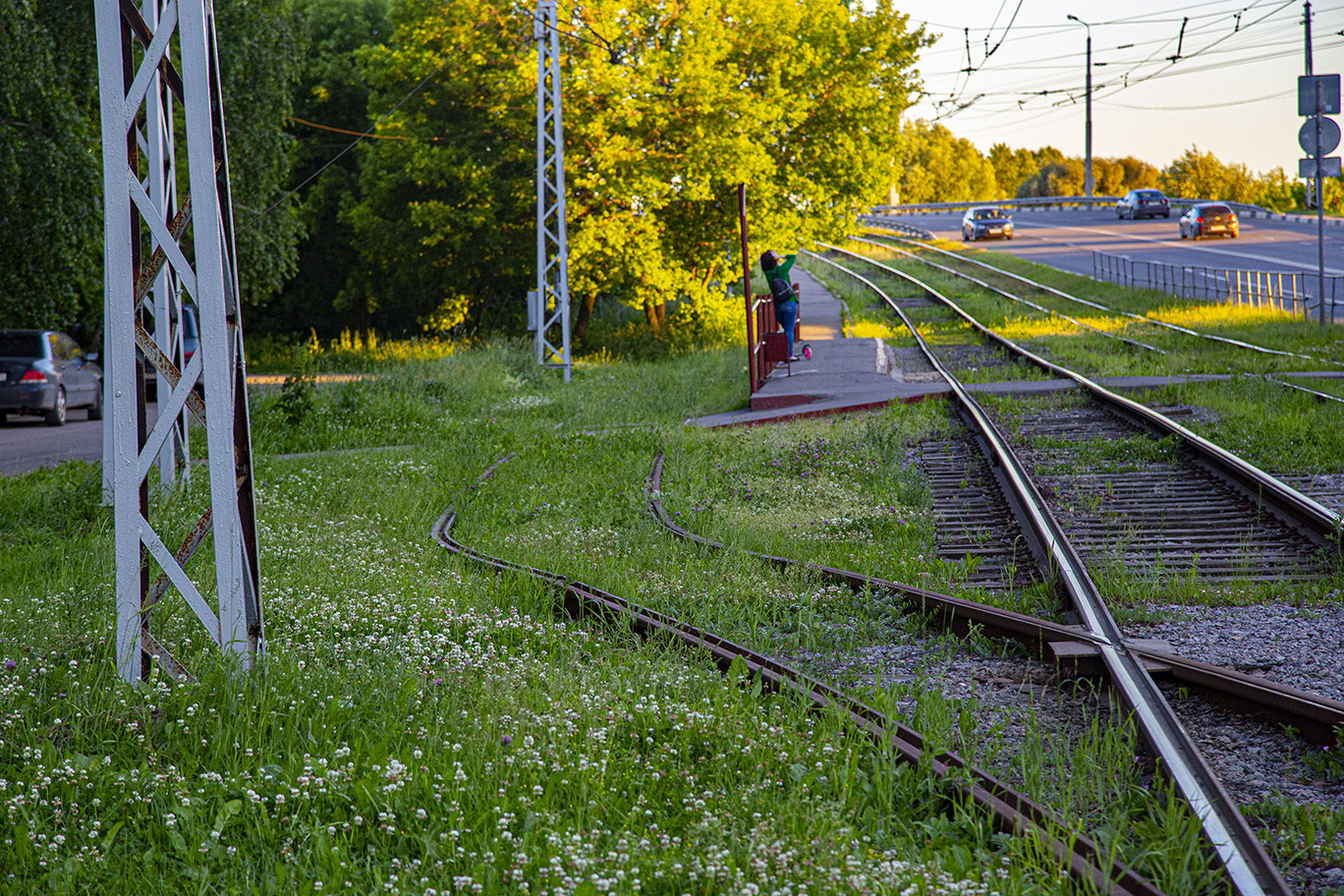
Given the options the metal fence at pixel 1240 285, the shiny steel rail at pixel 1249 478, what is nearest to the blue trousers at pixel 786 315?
the shiny steel rail at pixel 1249 478

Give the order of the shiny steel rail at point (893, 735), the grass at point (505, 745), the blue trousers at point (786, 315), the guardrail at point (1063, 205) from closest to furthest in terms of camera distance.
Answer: the shiny steel rail at point (893, 735)
the grass at point (505, 745)
the blue trousers at point (786, 315)
the guardrail at point (1063, 205)

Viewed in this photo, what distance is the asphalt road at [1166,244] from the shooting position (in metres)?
39.0

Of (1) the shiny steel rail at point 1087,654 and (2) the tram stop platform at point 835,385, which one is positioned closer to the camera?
(1) the shiny steel rail at point 1087,654

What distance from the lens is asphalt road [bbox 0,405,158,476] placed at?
1452cm

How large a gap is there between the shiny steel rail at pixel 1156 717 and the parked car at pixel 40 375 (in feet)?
55.7

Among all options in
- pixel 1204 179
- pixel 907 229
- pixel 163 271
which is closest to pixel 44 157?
pixel 163 271

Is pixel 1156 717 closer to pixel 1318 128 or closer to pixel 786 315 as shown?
pixel 786 315

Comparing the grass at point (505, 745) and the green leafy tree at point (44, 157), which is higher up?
the green leafy tree at point (44, 157)

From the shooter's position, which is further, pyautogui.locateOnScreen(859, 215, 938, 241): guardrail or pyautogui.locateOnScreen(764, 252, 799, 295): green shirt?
pyautogui.locateOnScreen(859, 215, 938, 241): guardrail

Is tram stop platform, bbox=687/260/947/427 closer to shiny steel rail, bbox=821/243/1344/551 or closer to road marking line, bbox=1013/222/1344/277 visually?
shiny steel rail, bbox=821/243/1344/551

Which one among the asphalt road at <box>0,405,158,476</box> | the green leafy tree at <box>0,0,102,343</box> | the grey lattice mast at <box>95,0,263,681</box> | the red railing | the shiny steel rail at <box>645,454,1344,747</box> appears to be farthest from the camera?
the green leafy tree at <box>0,0,102,343</box>

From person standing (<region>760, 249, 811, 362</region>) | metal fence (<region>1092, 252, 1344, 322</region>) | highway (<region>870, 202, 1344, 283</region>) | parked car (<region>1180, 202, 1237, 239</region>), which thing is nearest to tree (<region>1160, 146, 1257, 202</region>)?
highway (<region>870, 202, 1344, 283</region>)

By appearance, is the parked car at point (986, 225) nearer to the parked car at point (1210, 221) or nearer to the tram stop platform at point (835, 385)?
the parked car at point (1210, 221)

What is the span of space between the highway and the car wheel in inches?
1214
